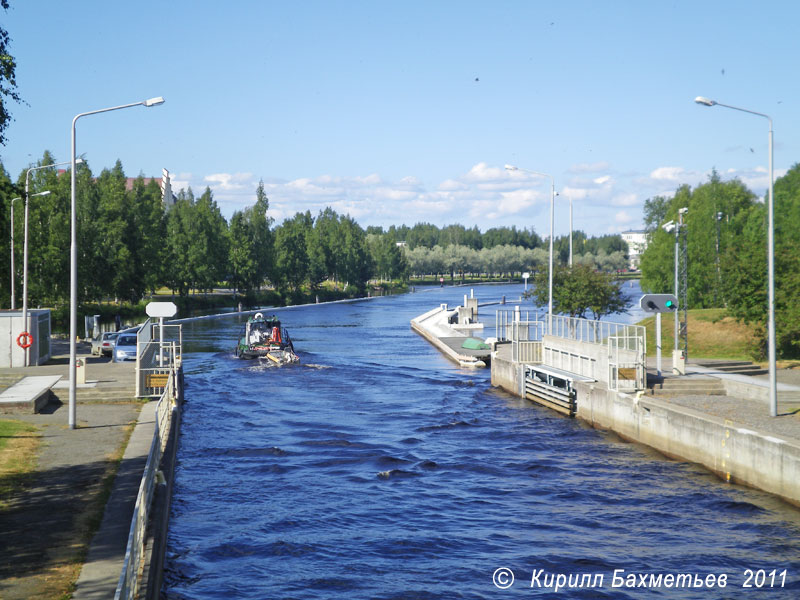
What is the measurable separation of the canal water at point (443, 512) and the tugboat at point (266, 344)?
47.5 feet

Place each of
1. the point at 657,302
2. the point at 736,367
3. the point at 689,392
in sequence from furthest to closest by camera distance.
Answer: the point at 736,367 → the point at 657,302 → the point at 689,392

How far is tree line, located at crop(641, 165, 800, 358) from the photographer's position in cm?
3588

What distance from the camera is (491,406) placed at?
1350 inches

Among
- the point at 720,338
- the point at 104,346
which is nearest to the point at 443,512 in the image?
the point at 720,338

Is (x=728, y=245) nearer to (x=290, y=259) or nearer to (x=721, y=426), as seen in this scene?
(x=721, y=426)

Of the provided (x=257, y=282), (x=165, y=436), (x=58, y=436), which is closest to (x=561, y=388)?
(x=165, y=436)

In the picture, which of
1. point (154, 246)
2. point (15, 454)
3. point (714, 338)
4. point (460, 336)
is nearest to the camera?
point (15, 454)

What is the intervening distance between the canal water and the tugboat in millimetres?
14490

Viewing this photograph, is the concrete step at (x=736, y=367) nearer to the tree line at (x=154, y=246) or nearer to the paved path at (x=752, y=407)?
the paved path at (x=752, y=407)

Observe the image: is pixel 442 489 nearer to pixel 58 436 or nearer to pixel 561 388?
pixel 58 436

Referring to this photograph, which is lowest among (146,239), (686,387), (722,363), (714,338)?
(686,387)

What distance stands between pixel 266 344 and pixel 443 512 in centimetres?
3313

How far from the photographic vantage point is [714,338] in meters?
43.6

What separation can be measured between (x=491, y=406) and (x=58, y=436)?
61.1ft
